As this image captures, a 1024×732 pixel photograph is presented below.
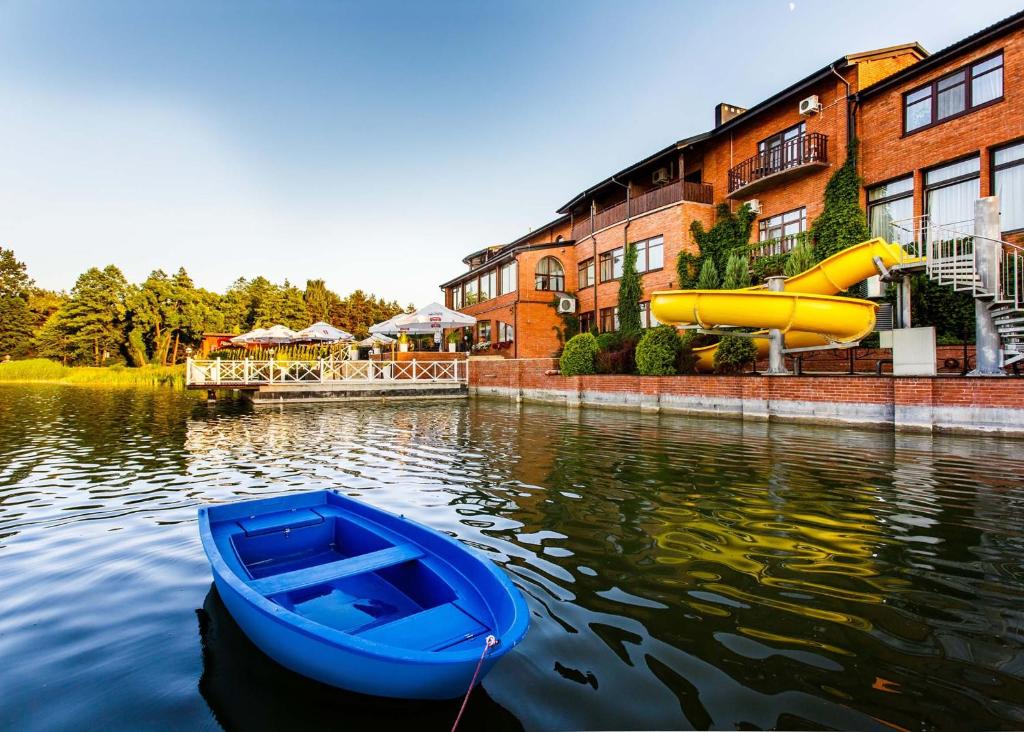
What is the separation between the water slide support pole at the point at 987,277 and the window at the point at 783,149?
8.75 m

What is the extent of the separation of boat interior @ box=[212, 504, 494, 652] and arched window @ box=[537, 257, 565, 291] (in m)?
27.9

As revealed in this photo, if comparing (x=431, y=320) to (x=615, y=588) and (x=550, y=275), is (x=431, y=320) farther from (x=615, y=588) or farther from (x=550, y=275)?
(x=615, y=588)

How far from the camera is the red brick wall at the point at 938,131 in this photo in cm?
1512

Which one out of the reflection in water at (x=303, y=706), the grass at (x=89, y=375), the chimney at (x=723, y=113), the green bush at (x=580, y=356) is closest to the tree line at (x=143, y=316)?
the grass at (x=89, y=375)

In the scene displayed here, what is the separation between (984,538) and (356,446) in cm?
1040

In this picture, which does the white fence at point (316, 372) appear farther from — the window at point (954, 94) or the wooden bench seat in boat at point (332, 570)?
the wooden bench seat in boat at point (332, 570)

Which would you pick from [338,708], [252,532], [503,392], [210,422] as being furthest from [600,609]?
[503,392]

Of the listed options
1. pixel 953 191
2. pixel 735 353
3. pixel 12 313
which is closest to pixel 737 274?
pixel 735 353

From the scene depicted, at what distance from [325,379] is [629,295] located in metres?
15.7

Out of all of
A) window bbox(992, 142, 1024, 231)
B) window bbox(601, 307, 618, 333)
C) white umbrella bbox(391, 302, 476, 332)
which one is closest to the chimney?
window bbox(601, 307, 618, 333)

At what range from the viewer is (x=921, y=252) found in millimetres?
16047

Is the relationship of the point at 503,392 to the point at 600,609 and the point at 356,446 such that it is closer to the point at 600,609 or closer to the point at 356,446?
the point at 356,446

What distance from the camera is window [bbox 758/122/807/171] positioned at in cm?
2084

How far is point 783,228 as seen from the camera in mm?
21703
